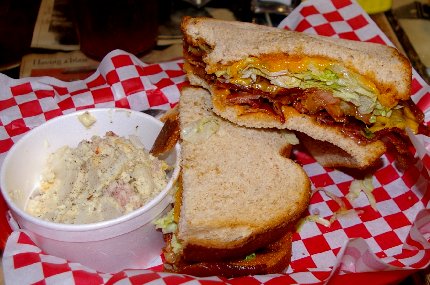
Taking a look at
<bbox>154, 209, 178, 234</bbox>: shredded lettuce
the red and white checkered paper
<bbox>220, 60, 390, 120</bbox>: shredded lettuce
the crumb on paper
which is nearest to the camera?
the red and white checkered paper

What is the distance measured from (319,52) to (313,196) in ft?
2.21

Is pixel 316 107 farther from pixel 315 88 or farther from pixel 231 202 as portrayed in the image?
pixel 231 202

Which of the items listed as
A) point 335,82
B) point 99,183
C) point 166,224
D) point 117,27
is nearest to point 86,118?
point 99,183

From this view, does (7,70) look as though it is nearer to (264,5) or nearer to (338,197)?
(264,5)

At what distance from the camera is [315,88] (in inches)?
88.5

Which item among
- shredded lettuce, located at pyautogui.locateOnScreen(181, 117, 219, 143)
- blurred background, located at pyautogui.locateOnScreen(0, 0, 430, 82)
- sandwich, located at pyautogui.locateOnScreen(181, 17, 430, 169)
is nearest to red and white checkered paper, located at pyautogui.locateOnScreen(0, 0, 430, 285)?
sandwich, located at pyautogui.locateOnScreen(181, 17, 430, 169)

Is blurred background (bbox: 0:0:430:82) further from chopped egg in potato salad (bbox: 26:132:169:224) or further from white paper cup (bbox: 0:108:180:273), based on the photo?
chopped egg in potato salad (bbox: 26:132:169:224)

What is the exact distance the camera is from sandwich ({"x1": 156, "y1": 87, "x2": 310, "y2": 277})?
6.50 ft

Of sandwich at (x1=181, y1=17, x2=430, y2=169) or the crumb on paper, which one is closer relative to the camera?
sandwich at (x1=181, y1=17, x2=430, y2=169)

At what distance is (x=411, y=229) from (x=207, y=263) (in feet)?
2.75

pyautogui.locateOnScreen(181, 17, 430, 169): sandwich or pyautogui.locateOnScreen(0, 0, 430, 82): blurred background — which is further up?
pyautogui.locateOnScreen(181, 17, 430, 169): sandwich

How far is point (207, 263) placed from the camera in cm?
203

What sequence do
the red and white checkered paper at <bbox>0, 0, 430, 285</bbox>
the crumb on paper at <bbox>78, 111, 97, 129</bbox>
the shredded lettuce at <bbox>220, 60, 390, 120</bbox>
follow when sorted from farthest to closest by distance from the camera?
the crumb on paper at <bbox>78, 111, 97, 129</bbox> → the shredded lettuce at <bbox>220, 60, 390, 120</bbox> → the red and white checkered paper at <bbox>0, 0, 430, 285</bbox>

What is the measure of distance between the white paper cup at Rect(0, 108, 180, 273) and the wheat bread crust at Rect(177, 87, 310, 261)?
0.38ft
